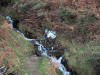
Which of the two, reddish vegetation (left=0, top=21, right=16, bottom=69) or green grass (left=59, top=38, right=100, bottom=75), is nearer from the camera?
reddish vegetation (left=0, top=21, right=16, bottom=69)

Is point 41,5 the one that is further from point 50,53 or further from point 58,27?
point 50,53

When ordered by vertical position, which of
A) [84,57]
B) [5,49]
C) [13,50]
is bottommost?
[84,57]

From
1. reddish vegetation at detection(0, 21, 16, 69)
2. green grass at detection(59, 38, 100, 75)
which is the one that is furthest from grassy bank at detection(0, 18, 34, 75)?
green grass at detection(59, 38, 100, 75)

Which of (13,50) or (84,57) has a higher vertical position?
(13,50)

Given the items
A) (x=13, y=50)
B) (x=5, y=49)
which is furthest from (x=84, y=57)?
(x=5, y=49)

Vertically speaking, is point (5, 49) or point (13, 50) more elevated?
point (5, 49)

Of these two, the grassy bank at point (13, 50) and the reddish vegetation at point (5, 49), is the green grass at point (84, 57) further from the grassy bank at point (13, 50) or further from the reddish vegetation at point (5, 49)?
the reddish vegetation at point (5, 49)

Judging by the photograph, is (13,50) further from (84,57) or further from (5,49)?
(84,57)

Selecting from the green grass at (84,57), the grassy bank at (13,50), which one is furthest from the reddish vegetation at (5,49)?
the green grass at (84,57)

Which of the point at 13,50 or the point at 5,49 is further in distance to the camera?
the point at 13,50

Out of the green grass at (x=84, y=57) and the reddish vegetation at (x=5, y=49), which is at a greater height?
the reddish vegetation at (x=5, y=49)

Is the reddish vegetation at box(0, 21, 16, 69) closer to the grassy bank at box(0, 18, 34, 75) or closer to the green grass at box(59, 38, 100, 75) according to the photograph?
the grassy bank at box(0, 18, 34, 75)

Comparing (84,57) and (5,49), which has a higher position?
(5,49)
